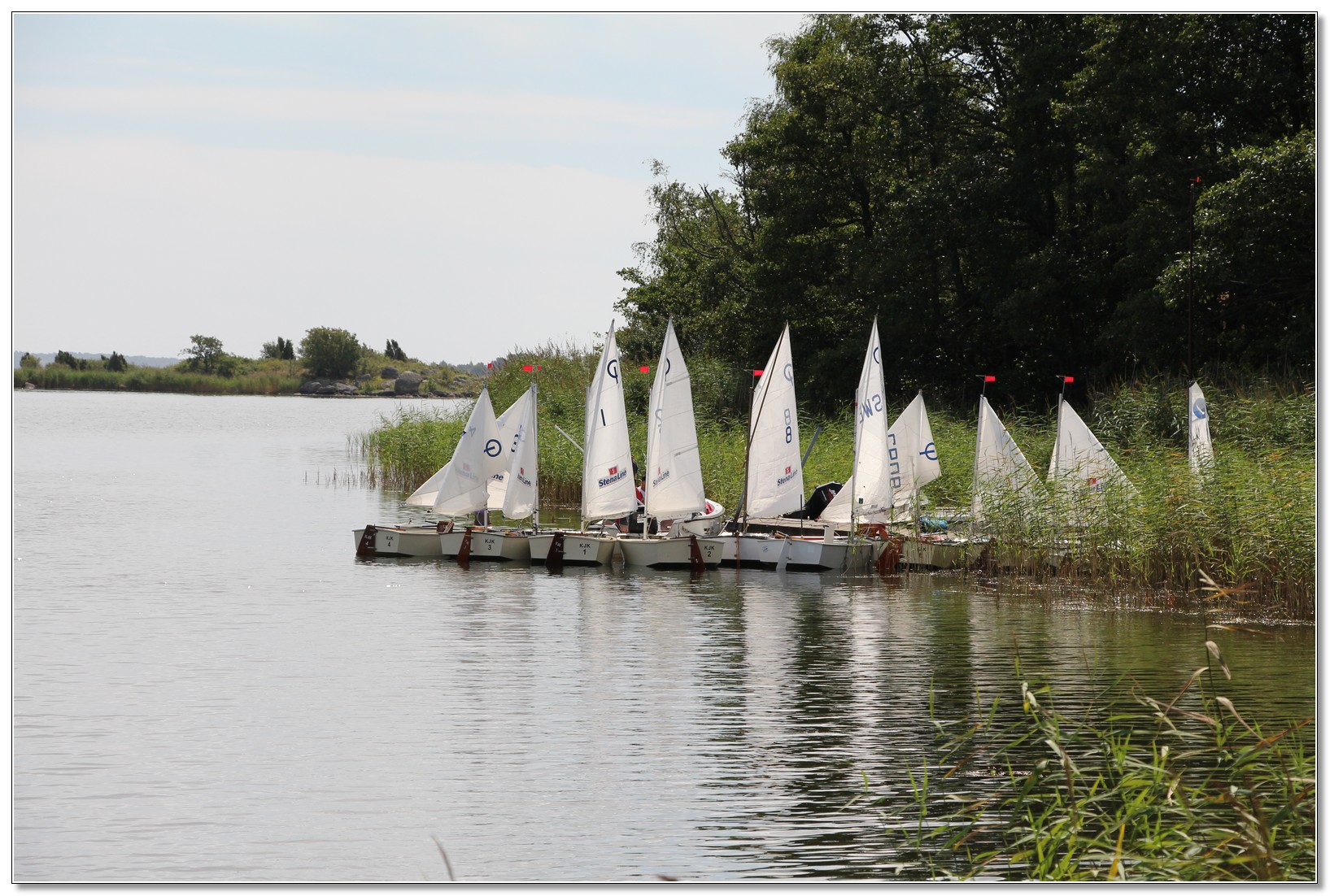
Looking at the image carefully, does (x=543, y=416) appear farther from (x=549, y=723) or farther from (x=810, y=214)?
(x=549, y=723)

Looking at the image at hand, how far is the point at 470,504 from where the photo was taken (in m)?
29.5

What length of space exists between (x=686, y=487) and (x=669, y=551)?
1.46m

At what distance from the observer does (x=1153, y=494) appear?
2283 centimetres

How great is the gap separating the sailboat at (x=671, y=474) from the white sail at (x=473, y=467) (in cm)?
330

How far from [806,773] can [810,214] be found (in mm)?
40462

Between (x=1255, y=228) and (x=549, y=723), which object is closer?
(x=549, y=723)

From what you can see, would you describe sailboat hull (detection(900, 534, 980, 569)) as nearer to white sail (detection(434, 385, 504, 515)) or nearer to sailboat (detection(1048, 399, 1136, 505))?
sailboat (detection(1048, 399, 1136, 505))

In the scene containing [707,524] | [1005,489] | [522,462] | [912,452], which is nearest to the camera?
[1005,489]

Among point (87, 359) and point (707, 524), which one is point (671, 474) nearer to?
point (707, 524)

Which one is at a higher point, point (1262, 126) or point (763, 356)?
point (1262, 126)

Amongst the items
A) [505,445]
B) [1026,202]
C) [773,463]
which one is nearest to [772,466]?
[773,463]

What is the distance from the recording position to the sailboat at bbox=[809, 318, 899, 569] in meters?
27.9

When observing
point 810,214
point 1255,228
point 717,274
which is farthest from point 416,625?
point 717,274

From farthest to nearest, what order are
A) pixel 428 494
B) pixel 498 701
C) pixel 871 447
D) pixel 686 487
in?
pixel 428 494
pixel 686 487
pixel 871 447
pixel 498 701
